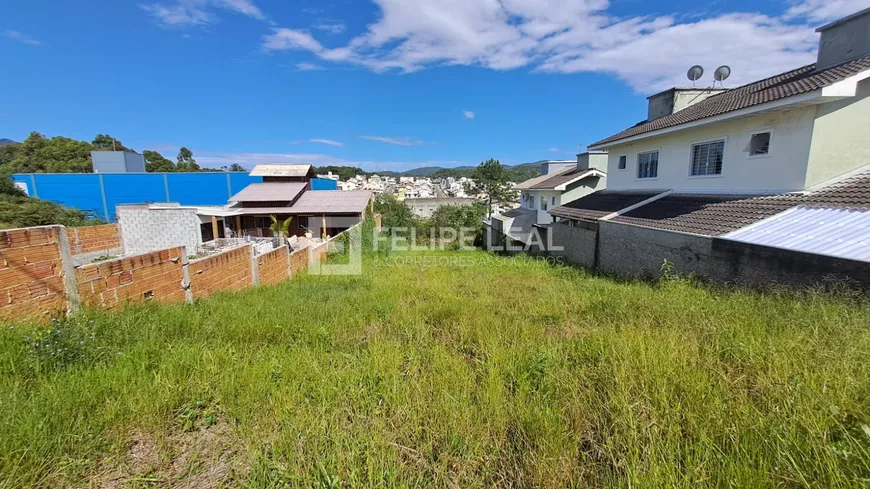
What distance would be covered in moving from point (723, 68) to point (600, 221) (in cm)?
838

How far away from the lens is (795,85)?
7.41 meters

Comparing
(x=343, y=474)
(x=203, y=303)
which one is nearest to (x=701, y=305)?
(x=343, y=474)

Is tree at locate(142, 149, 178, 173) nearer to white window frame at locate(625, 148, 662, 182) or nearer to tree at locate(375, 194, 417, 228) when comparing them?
tree at locate(375, 194, 417, 228)

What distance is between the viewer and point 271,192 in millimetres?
23516

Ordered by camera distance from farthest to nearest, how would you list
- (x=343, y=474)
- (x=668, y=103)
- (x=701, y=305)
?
1. (x=668, y=103)
2. (x=701, y=305)
3. (x=343, y=474)

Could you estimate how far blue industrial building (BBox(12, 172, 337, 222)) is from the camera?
921 inches

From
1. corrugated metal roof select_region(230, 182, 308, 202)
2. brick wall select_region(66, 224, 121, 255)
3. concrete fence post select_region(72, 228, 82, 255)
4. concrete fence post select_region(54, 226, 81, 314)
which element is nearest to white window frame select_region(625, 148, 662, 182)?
concrete fence post select_region(54, 226, 81, 314)

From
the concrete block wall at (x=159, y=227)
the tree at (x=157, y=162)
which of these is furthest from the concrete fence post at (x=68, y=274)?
the tree at (x=157, y=162)

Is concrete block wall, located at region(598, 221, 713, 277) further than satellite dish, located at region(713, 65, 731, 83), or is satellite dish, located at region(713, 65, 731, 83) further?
satellite dish, located at region(713, 65, 731, 83)

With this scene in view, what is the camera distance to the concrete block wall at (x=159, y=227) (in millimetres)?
10781

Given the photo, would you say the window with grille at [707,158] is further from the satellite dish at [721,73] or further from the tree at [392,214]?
the tree at [392,214]

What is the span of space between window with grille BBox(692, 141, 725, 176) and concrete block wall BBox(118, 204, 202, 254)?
1636 cm

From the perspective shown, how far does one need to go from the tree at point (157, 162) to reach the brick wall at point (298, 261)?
167 ft

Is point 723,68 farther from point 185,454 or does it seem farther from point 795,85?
point 185,454
